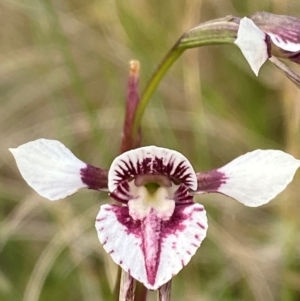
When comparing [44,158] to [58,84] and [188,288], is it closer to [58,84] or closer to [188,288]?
[188,288]

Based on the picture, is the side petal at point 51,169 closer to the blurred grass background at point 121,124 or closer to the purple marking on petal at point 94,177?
the purple marking on petal at point 94,177

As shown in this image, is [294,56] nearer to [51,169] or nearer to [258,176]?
[258,176]

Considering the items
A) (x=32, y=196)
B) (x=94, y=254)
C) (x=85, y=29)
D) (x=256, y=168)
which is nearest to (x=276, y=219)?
(x=94, y=254)

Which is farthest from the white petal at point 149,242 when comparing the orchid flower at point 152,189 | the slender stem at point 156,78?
the slender stem at point 156,78

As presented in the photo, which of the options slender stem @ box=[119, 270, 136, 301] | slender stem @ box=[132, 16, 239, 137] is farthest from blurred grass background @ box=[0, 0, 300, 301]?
slender stem @ box=[132, 16, 239, 137]

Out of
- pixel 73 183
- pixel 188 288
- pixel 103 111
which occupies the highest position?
pixel 103 111

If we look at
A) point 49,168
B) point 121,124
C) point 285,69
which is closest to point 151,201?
point 49,168
